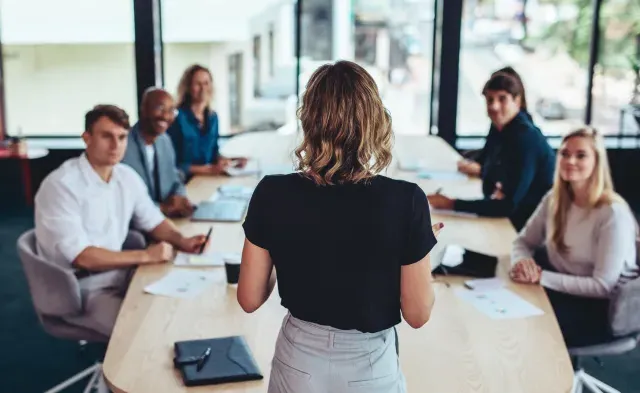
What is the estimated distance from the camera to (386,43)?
25.7 feet

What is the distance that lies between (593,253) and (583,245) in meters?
0.05

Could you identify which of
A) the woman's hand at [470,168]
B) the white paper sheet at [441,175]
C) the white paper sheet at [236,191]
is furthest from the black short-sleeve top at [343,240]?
the woman's hand at [470,168]

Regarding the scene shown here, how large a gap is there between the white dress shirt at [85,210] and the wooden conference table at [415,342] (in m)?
0.36

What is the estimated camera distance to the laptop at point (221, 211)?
400cm

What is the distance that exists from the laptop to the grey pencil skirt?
2092 millimetres

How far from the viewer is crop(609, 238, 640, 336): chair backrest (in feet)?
9.98

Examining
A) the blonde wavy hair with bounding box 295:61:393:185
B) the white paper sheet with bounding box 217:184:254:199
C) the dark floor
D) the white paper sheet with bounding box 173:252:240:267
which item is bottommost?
the dark floor

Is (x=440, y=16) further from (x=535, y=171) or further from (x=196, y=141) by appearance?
(x=535, y=171)

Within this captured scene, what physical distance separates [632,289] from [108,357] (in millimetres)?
1846

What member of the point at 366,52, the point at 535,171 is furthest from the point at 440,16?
the point at 535,171

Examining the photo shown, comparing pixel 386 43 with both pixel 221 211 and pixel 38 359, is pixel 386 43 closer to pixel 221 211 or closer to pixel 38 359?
pixel 221 211

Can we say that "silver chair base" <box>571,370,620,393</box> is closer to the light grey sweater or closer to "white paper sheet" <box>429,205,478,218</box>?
the light grey sweater

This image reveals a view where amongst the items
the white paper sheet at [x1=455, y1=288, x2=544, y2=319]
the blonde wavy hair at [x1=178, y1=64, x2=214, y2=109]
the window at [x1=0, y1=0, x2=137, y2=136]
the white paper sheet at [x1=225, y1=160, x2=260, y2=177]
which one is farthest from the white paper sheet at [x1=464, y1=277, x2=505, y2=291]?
the window at [x1=0, y1=0, x2=137, y2=136]

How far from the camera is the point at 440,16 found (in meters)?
7.61
